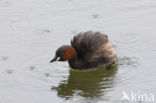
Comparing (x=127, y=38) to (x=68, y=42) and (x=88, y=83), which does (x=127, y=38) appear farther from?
(x=88, y=83)

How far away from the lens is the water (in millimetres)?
9344

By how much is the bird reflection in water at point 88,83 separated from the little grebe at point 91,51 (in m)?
0.14

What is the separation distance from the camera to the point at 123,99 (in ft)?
29.0

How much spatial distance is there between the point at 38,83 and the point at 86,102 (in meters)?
1.15

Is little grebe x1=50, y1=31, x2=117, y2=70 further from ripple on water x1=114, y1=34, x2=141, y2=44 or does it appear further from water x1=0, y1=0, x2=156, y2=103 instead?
ripple on water x1=114, y1=34, x2=141, y2=44

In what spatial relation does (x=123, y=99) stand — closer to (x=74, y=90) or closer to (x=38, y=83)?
(x=74, y=90)

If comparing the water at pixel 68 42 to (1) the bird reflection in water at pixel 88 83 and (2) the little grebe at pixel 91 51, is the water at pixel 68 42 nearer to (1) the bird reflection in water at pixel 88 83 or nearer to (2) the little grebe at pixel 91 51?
(1) the bird reflection in water at pixel 88 83

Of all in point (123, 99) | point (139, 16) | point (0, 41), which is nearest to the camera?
point (123, 99)

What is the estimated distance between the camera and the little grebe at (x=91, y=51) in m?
10.4

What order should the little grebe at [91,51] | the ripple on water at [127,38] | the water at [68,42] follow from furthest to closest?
the ripple on water at [127,38]
the little grebe at [91,51]
the water at [68,42]

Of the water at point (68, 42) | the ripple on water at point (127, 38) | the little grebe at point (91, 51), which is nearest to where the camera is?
the water at point (68, 42)

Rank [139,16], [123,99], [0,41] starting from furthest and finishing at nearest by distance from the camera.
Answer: [139,16], [0,41], [123,99]

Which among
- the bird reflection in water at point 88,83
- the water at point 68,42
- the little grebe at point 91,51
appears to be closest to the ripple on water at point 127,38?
the water at point 68,42

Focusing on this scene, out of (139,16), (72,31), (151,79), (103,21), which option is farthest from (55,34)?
(151,79)
